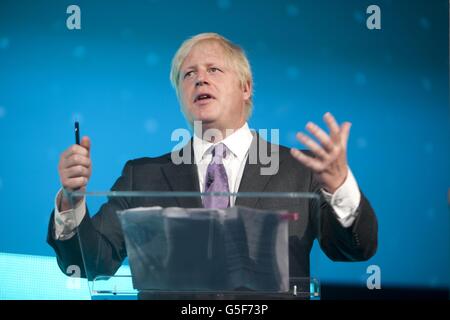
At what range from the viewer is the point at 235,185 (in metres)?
2.63

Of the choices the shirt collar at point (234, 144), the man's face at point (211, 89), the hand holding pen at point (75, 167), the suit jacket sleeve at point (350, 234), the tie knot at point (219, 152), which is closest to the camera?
the hand holding pen at point (75, 167)

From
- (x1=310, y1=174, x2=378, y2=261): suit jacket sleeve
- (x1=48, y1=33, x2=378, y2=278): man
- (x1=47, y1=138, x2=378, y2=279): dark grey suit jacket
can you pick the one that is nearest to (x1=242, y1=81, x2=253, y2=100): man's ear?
(x1=48, y1=33, x2=378, y2=278): man

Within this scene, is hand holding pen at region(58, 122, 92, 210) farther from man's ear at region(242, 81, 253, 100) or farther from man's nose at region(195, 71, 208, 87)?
man's ear at region(242, 81, 253, 100)

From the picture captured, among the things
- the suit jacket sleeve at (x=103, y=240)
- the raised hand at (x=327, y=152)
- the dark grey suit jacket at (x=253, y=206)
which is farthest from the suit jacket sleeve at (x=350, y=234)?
the suit jacket sleeve at (x=103, y=240)

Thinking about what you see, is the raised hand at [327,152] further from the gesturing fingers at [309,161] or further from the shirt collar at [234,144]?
the shirt collar at [234,144]

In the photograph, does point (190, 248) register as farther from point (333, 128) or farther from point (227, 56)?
point (227, 56)

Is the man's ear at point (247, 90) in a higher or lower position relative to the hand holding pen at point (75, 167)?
higher

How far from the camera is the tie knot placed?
262cm

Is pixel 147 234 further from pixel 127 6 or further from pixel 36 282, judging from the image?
pixel 127 6

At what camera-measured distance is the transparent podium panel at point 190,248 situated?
1859mm

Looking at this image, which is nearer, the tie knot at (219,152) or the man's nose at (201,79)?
the tie knot at (219,152)

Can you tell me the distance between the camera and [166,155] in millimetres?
2986

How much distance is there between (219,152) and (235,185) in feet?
0.45

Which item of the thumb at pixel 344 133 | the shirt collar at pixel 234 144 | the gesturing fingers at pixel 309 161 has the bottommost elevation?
the gesturing fingers at pixel 309 161
